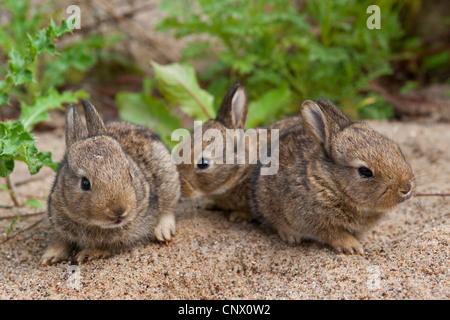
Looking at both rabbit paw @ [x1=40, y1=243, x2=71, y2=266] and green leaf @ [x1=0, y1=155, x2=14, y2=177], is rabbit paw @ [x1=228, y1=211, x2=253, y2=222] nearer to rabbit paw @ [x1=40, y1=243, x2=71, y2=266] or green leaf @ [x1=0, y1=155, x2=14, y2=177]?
rabbit paw @ [x1=40, y1=243, x2=71, y2=266]

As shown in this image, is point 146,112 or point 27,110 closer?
point 27,110

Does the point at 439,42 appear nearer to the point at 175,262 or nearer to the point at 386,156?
the point at 386,156

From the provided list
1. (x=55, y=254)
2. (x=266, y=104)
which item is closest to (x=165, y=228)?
(x=55, y=254)

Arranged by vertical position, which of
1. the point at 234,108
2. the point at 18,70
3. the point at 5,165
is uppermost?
the point at 18,70

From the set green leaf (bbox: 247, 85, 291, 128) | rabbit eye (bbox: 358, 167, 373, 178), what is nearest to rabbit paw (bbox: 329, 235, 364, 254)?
rabbit eye (bbox: 358, 167, 373, 178)

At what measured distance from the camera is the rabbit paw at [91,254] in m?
4.92

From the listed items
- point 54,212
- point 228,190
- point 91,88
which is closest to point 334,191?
point 228,190

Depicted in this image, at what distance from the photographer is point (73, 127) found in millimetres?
5094

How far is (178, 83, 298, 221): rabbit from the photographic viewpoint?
567cm

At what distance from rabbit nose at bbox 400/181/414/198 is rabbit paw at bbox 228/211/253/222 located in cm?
189

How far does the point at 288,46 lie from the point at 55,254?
15.7 ft

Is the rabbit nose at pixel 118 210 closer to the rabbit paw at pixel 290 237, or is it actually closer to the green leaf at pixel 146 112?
the rabbit paw at pixel 290 237

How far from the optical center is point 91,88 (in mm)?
9438

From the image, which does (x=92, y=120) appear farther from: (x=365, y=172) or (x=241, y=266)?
(x=365, y=172)
